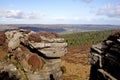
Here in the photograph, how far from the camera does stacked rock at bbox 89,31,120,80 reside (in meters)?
22.1

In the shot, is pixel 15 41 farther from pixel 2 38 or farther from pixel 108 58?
pixel 108 58

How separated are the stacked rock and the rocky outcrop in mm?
7500

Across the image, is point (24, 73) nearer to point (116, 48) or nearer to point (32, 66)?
point (32, 66)

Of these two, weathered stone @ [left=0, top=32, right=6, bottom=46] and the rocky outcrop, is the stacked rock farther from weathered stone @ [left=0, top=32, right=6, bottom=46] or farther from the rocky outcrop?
weathered stone @ [left=0, top=32, right=6, bottom=46]

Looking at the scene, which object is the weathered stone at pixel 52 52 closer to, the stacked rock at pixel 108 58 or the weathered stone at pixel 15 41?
the weathered stone at pixel 15 41

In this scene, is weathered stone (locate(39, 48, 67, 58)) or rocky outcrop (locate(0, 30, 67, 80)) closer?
rocky outcrop (locate(0, 30, 67, 80))

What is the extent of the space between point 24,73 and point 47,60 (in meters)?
4.63

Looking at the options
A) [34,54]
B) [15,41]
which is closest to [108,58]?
Result: [34,54]

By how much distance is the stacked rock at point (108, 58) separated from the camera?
2212 centimetres

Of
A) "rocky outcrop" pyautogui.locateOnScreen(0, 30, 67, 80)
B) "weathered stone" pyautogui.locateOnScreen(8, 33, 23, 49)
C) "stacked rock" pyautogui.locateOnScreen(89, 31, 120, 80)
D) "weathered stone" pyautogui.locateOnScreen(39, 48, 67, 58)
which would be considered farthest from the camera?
"weathered stone" pyautogui.locateOnScreen(8, 33, 23, 49)

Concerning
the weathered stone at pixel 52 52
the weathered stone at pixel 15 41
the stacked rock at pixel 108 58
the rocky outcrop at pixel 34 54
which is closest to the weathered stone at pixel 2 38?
the rocky outcrop at pixel 34 54

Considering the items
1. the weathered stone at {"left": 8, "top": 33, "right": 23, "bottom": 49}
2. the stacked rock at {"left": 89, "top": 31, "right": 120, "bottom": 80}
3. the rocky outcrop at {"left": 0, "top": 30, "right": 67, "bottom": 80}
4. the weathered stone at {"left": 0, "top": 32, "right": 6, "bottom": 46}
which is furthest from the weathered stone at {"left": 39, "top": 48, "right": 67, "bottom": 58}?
the stacked rock at {"left": 89, "top": 31, "right": 120, "bottom": 80}

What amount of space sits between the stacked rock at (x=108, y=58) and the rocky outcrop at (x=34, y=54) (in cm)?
750

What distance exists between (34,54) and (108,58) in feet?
43.2
